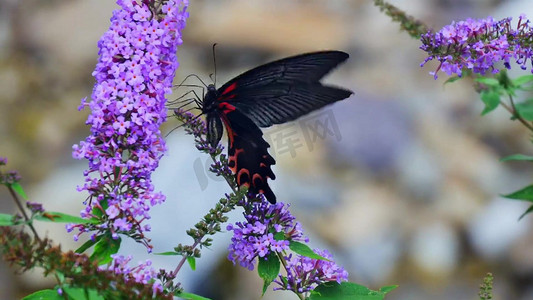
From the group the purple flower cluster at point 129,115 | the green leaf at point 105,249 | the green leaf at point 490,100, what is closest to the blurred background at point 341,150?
the green leaf at point 490,100

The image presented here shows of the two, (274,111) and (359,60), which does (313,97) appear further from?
(359,60)

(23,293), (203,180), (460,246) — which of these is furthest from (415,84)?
(23,293)

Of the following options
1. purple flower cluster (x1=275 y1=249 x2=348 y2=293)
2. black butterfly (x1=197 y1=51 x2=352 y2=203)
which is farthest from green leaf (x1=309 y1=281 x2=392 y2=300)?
black butterfly (x1=197 y1=51 x2=352 y2=203)

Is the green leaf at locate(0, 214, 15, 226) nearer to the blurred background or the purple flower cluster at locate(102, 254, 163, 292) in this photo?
A: the purple flower cluster at locate(102, 254, 163, 292)

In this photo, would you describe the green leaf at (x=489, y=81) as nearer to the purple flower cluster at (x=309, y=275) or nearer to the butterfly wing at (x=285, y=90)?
the butterfly wing at (x=285, y=90)

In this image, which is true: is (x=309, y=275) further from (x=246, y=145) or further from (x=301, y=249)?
(x=246, y=145)

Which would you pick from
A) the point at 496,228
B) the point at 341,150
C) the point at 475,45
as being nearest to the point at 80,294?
the point at 475,45

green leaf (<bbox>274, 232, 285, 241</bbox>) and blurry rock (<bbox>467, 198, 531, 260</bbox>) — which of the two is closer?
green leaf (<bbox>274, 232, 285, 241</bbox>)
